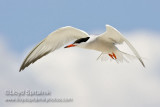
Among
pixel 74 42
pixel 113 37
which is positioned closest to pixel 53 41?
pixel 74 42

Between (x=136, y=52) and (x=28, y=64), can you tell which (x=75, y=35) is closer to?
(x=28, y=64)

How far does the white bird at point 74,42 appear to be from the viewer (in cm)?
804

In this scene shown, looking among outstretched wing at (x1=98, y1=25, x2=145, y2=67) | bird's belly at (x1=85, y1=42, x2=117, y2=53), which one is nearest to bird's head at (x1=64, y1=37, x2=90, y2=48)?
bird's belly at (x1=85, y1=42, x2=117, y2=53)

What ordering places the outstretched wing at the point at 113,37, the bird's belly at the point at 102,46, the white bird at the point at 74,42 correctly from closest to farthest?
the outstretched wing at the point at 113,37 → the white bird at the point at 74,42 → the bird's belly at the point at 102,46

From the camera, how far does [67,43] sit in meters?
8.43

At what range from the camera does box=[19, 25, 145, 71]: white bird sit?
804 cm

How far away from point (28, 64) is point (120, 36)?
204 centimetres

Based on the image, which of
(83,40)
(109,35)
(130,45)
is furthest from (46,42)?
(130,45)

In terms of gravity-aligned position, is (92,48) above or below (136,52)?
above

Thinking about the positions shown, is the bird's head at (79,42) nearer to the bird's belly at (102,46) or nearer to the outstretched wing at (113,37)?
the bird's belly at (102,46)

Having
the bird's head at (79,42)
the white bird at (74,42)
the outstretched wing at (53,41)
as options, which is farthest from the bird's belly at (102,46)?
the outstretched wing at (53,41)

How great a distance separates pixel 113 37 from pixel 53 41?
136 cm

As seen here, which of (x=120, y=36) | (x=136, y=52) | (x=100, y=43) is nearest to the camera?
(x=136, y=52)

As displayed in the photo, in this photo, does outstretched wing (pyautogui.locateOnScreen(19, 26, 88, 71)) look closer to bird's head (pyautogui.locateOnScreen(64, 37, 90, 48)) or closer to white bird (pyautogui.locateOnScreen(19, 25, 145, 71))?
white bird (pyautogui.locateOnScreen(19, 25, 145, 71))
